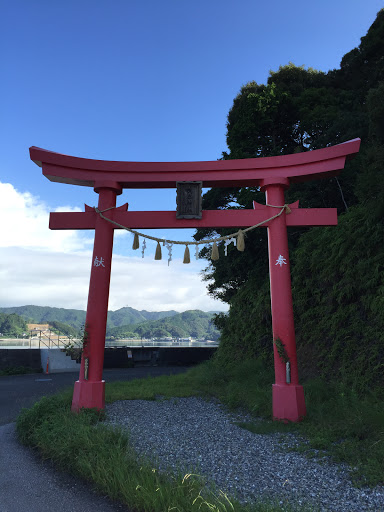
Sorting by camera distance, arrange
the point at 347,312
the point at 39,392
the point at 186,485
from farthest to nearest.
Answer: the point at 39,392 → the point at 347,312 → the point at 186,485

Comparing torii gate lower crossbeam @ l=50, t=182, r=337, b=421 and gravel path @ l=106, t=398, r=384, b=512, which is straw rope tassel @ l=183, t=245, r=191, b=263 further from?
gravel path @ l=106, t=398, r=384, b=512

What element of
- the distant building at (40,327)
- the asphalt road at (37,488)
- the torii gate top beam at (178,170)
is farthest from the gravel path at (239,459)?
the distant building at (40,327)

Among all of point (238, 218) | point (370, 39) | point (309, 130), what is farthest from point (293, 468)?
point (370, 39)

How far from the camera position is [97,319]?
→ 23.4ft

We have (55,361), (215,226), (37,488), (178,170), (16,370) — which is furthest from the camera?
(55,361)

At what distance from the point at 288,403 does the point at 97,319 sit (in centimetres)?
391

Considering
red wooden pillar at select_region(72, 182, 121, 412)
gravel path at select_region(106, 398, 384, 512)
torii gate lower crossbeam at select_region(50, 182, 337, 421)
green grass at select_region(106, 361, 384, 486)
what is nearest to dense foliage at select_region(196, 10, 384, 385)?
green grass at select_region(106, 361, 384, 486)

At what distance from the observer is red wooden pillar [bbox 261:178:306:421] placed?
21.6 ft

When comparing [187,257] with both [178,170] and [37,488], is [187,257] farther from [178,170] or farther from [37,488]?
[37,488]

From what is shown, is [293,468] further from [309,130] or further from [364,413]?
[309,130]

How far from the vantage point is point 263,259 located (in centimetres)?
1295

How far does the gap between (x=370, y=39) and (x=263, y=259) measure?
9.73 m

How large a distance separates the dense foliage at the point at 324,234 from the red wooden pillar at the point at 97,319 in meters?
5.10

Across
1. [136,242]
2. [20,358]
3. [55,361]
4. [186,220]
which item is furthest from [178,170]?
[20,358]
